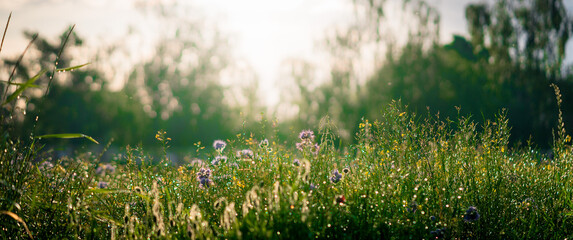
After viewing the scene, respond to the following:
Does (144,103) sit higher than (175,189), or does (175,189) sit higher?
(144,103)

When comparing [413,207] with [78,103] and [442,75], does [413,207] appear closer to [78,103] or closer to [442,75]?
[442,75]

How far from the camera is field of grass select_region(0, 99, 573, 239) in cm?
207

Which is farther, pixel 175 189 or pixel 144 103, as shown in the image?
pixel 144 103

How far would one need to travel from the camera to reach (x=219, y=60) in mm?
26703

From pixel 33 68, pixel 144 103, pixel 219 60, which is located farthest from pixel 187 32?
pixel 33 68

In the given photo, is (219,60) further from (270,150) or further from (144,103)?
(270,150)

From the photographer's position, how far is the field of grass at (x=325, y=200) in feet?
6.80

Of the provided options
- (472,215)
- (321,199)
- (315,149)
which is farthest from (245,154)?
(472,215)

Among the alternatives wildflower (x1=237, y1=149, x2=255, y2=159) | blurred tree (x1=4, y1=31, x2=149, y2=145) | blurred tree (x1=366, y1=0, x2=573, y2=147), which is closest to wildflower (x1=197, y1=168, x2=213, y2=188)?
wildflower (x1=237, y1=149, x2=255, y2=159)

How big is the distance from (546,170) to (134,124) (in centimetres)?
2184

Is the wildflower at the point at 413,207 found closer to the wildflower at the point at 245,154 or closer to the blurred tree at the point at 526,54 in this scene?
the wildflower at the point at 245,154

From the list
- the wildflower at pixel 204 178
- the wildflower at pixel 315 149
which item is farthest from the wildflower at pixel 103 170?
the wildflower at pixel 315 149

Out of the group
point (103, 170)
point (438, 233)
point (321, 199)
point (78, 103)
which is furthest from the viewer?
point (78, 103)

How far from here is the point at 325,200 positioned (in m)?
2.21
